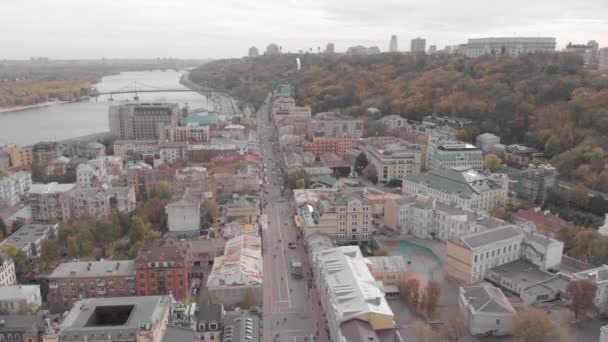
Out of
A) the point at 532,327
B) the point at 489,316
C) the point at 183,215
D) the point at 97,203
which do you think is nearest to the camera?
the point at 532,327

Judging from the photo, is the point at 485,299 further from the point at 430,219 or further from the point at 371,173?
the point at 371,173

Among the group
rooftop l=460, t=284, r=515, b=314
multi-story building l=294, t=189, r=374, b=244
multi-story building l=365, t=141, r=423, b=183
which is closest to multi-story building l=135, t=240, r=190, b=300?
multi-story building l=294, t=189, r=374, b=244

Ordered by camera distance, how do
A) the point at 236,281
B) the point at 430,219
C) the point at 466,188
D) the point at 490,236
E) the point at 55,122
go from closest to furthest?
the point at 236,281, the point at 490,236, the point at 430,219, the point at 466,188, the point at 55,122

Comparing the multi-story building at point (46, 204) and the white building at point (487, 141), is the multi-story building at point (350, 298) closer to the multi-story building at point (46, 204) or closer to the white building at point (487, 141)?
the multi-story building at point (46, 204)

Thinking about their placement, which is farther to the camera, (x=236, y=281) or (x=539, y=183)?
(x=539, y=183)

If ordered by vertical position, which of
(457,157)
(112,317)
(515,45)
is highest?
(515,45)

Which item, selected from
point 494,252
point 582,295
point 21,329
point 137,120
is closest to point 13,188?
point 21,329

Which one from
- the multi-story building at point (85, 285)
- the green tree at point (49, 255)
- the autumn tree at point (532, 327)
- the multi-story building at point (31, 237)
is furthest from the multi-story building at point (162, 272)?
the autumn tree at point (532, 327)
